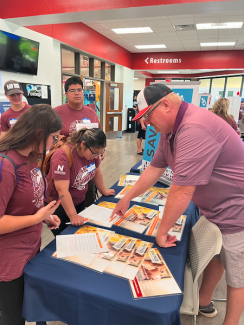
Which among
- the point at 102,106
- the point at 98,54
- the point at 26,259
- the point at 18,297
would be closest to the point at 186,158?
the point at 26,259

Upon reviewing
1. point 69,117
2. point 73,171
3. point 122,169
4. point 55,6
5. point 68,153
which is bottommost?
point 122,169

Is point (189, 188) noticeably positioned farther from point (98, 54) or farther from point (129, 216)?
point (98, 54)

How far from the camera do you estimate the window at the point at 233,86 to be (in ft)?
38.0

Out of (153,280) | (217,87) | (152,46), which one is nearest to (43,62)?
(153,280)

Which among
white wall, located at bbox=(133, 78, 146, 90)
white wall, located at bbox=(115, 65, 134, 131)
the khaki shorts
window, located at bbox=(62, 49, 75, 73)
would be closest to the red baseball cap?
the khaki shorts

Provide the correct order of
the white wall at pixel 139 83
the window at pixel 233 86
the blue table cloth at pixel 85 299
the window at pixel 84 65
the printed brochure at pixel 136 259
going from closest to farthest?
1. the blue table cloth at pixel 85 299
2. the printed brochure at pixel 136 259
3. the window at pixel 84 65
4. the window at pixel 233 86
5. the white wall at pixel 139 83

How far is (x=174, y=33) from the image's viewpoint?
22.5ft

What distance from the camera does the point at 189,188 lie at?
3.62 ft

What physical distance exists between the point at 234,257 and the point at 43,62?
4.77m

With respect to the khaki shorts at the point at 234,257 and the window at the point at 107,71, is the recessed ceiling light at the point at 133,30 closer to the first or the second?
the window at the point at 107,71

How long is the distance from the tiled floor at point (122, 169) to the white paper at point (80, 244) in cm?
73

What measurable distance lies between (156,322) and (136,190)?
0.84 meters

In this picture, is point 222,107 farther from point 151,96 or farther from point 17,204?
point 17,204

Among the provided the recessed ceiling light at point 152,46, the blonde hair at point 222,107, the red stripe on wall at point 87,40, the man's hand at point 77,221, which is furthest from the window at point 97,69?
the man's hand at point 77,221
